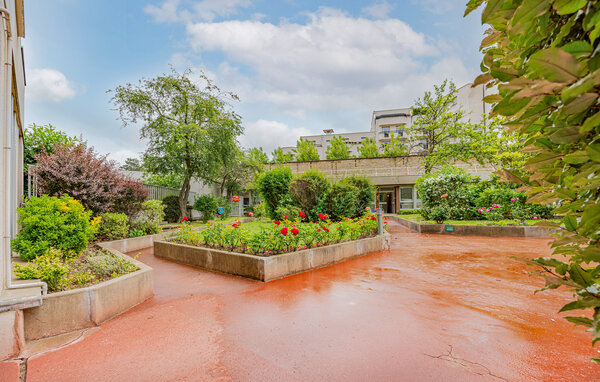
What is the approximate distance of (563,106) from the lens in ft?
2.29

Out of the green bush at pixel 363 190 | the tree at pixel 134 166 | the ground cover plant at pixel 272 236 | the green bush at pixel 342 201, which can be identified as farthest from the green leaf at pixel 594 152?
the tree at pixel 134 166

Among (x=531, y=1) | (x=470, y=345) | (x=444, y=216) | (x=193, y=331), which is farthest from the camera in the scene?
(x=444, y=216)

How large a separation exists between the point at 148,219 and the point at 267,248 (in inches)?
262

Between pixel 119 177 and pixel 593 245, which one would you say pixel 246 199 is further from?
pixel 593 245

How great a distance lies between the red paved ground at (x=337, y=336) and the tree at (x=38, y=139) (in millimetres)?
8909

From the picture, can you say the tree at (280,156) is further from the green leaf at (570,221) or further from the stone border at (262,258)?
the green leaf at (570,221)

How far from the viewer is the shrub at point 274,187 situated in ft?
45.6

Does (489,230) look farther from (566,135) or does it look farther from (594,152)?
(594,152)

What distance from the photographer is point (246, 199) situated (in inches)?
1113

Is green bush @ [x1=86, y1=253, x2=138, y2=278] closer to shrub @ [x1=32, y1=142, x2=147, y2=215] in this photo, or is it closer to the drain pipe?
the drain pipe

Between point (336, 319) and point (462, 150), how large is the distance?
20.7m

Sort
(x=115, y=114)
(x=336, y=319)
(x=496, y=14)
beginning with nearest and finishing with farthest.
A: 1. (x=496, y=14)
2. (x=336, y=319)
3. (x=115, y=114)

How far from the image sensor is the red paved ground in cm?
225

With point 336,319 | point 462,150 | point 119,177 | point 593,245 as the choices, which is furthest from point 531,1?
point 462,150
